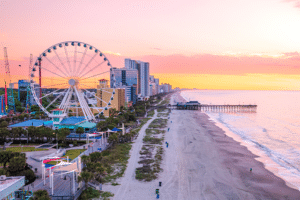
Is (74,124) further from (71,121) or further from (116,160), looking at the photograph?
(116,160)

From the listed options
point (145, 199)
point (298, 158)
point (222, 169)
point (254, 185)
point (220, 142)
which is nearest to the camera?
point (145, 199)

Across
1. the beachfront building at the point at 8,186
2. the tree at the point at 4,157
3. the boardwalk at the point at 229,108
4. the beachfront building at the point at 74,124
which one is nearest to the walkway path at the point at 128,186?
the beachfront building at the point at 8,186

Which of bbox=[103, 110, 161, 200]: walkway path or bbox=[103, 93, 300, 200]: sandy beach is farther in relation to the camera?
bbox=[103, 93, 300, 200]: sandy beach

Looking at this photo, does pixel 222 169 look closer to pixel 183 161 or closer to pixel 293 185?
pixel 183 161

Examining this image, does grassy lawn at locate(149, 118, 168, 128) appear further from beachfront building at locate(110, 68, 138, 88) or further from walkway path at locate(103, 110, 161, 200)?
beachfront building at locate(110, 68, 138, 88)

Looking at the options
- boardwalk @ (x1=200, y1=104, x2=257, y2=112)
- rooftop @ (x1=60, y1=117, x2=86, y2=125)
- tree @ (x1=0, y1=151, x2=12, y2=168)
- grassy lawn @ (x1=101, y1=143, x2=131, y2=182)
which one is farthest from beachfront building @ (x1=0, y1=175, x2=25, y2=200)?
boardwalk @ (x1=200, y1=104, x2=257, y2=112)

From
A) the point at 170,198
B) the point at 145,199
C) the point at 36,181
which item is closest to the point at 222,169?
the point at 170,198

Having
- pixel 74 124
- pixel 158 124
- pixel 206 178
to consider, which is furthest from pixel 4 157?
pixel 158 124
